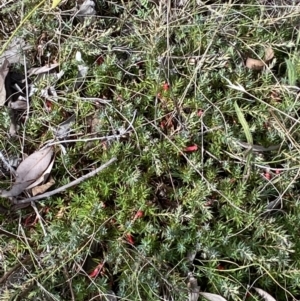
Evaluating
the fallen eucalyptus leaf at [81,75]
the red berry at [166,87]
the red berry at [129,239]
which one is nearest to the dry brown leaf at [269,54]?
the red berry at [166,87]

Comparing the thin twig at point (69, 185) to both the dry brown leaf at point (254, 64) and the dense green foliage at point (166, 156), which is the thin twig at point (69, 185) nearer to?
the dense green foliage at point (166, 156)

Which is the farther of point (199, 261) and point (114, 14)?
point (114, 14)

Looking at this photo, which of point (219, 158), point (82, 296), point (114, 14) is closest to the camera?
point (82, 296)

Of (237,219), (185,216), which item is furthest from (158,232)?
(237,219)

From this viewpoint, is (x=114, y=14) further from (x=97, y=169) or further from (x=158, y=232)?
(x=158, y=232)

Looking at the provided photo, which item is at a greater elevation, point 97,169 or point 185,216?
point 97,169

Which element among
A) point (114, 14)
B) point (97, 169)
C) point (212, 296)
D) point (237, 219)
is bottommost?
point (212, 296)

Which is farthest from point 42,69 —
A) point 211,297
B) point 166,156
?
point 211,297

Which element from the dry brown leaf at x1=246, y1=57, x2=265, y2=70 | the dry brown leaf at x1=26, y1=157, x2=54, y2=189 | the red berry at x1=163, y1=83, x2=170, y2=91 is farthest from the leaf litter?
the dry brown leaf at x1=26, y1=157, x2=54, y2=189

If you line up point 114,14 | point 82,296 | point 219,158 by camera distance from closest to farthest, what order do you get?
point 82,296 → point 219,158 → point 114,14

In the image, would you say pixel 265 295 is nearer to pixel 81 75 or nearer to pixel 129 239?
pixel 129 239
